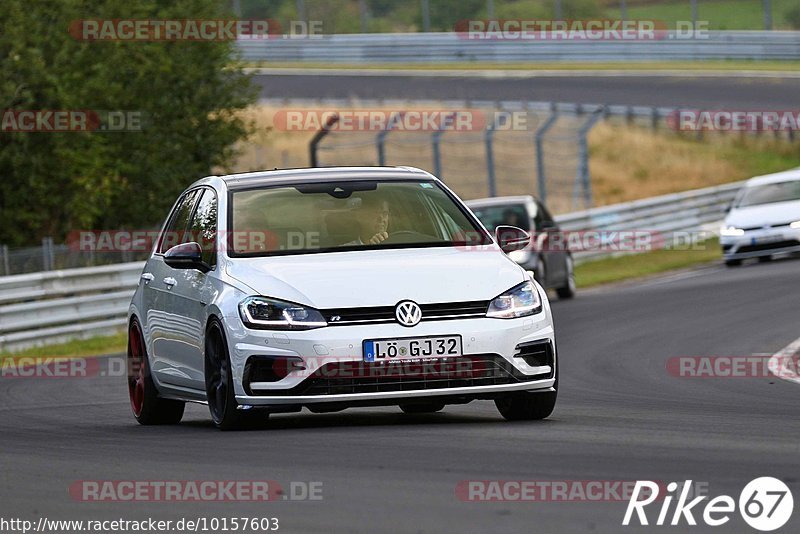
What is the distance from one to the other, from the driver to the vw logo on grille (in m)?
0.97

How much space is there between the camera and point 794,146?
152ft

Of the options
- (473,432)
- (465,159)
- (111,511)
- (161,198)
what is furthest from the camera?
(465,159)

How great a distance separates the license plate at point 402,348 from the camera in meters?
9.16

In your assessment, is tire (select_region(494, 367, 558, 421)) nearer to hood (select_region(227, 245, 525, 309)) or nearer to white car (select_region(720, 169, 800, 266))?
hood (select_region(227, 245, 525, 309))

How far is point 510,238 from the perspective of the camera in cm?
1054

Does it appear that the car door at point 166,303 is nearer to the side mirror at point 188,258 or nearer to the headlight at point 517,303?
the side mirror at point 188,258

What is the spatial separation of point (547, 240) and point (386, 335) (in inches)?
600

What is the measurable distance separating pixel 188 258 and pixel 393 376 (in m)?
1.63

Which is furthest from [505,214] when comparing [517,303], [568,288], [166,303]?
[517,303]

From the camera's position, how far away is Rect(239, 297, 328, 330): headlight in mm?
9203

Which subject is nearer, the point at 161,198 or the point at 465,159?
the point at 161,198

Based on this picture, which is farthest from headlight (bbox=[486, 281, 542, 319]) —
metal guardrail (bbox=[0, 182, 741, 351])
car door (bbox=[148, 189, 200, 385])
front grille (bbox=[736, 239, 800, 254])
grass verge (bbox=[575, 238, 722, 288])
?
front grille (bbox=[736, 239, 800, 254])

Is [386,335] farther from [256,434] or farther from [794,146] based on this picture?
[794,146]

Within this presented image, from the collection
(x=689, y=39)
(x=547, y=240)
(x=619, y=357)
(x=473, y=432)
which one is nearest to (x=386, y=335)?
(x=473, y=432)
